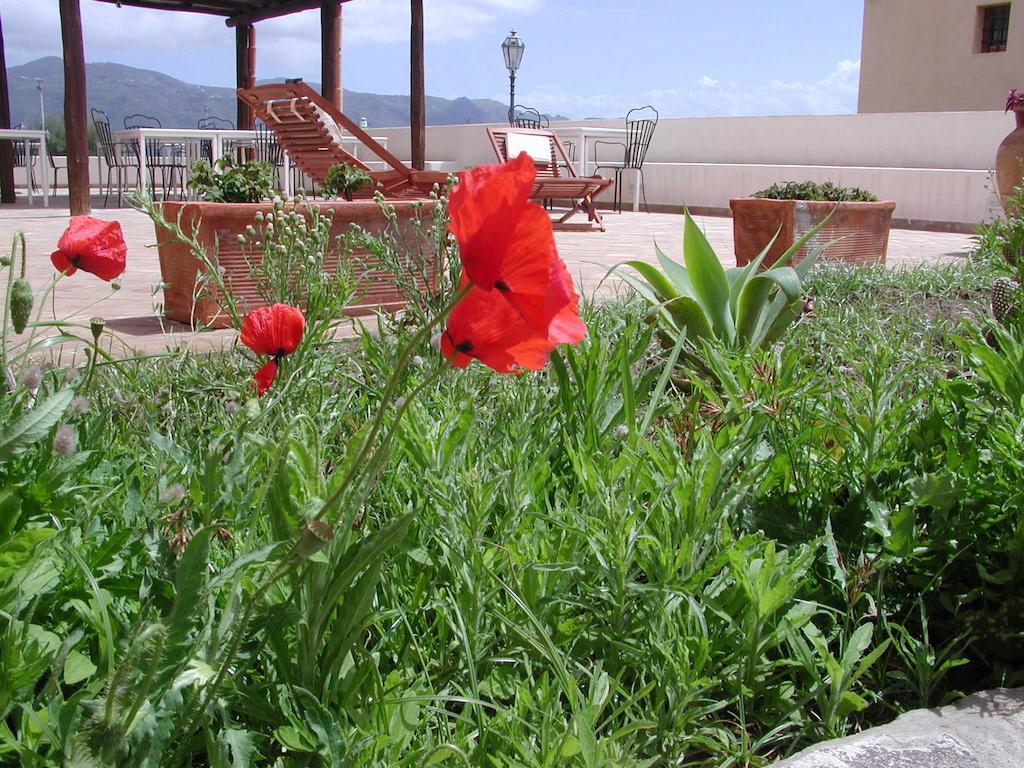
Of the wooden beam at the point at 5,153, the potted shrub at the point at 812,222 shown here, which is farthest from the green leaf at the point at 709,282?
the wooden beam at the point at 5,153

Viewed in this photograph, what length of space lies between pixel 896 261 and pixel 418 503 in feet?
19.1

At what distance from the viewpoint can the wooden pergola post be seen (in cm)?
1349

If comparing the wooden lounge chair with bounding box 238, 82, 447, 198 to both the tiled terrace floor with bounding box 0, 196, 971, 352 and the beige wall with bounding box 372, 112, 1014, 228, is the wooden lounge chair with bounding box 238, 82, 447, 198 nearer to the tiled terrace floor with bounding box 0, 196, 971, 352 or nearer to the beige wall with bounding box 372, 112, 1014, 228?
the tiled terrace floor with bounding box 0, 196, 971, 352

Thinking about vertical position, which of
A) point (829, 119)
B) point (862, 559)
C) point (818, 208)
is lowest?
point (862, 559)

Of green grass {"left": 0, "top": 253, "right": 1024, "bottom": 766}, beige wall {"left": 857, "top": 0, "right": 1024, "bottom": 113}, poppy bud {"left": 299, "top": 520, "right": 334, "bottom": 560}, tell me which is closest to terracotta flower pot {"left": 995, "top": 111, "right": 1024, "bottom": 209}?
green grass {"left": 0, "top": 253, "right": 1024, "bottom": 766}

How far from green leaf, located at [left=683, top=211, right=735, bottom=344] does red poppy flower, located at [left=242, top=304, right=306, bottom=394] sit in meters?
1.61

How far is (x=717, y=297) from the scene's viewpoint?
2.58m

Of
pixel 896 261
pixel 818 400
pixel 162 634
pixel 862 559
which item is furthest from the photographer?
pixel 896 261

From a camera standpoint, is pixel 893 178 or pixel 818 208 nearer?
pixel 818 208

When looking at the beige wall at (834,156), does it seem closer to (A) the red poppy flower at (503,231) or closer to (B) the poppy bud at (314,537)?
(A) the red poppy flower at (503,231)

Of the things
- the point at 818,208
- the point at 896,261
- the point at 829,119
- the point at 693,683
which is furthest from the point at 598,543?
the point at 829,119

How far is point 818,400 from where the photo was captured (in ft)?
5.80

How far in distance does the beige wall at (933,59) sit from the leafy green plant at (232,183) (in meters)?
17.3

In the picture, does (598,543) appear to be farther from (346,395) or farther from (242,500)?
(346,395)
